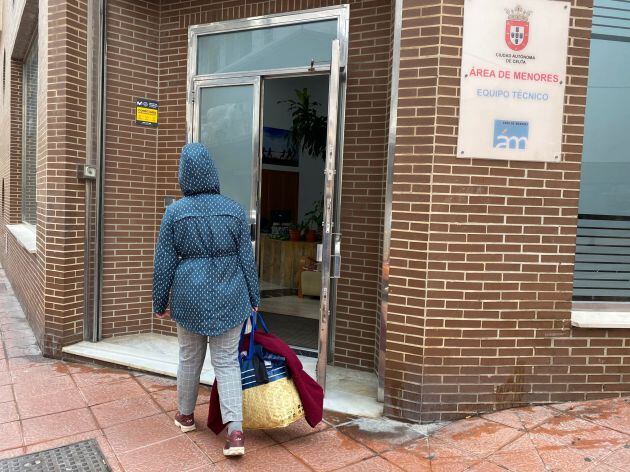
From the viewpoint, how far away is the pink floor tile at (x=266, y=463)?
3.23 m

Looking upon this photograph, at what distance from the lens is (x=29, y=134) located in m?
9.40

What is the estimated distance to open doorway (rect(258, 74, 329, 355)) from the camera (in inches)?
277

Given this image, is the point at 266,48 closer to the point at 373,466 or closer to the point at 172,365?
the point at 172,365

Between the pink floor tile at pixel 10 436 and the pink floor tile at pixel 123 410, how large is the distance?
1.61ft

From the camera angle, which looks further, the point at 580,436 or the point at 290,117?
the point at 290,117

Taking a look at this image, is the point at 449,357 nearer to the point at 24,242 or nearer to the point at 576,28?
the point at 576,28

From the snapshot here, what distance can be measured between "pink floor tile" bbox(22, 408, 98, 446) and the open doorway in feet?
7.01

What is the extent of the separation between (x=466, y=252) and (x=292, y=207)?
719cm

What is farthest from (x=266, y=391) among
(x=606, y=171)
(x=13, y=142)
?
(x=13, y=142)

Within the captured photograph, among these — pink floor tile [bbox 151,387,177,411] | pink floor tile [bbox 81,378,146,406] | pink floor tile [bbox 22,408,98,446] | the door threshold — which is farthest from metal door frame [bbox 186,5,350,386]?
pink floor tile [bbox 22,408,98,446]

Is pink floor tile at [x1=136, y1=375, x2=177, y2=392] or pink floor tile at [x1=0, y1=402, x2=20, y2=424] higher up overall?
pink floor tile at [x1=136, y1=375, x2=177, y2=392]

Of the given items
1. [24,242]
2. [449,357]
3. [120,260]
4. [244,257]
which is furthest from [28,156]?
[449,357]

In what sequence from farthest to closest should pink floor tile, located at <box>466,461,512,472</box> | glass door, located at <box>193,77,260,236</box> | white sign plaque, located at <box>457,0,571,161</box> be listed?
glass door, located at <box>193,77,260,236</box> → white sign plaque, located at <box>457,0,571,161</box> → pink floor tile, located at <box>466,461,512,472</box>

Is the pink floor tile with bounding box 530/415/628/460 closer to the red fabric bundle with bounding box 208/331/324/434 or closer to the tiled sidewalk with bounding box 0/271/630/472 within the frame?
the tiled sidewalk with bounding box 0/271/630/472
